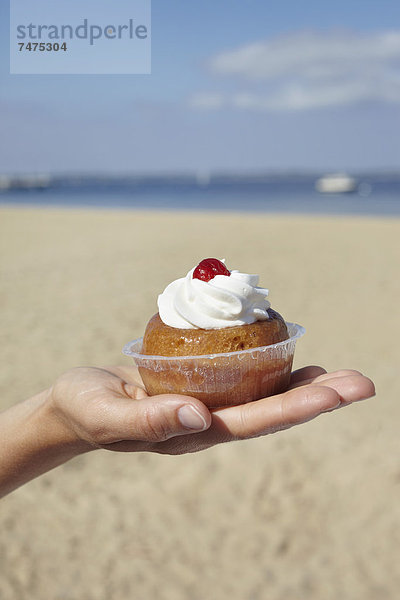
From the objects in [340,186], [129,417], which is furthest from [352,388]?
[340,186]

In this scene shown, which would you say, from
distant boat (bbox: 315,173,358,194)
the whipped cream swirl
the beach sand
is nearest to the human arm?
the whipped cream swirl

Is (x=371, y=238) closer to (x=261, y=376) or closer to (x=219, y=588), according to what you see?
(x=219, y=588)

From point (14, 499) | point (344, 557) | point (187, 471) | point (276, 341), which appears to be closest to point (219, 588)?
point (344, 557)

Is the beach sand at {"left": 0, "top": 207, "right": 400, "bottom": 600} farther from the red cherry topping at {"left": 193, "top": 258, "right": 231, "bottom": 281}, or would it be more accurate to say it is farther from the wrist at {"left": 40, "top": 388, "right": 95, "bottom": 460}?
the red cherry topping at {"left": 193, "top": 258, "right": 231, "bottom": 281}

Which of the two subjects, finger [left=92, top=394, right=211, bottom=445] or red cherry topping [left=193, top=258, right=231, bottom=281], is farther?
red cherry topping [left=193, top=258, right=231, bottom=281]

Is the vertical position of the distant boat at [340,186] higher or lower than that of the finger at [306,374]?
lower

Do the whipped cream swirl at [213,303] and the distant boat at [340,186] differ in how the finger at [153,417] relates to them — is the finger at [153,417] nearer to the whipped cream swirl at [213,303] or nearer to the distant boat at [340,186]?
the whipped cream swirl at [213,303]

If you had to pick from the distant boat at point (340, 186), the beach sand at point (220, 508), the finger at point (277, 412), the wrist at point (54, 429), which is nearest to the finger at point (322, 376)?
the finger at point (277, 412)
